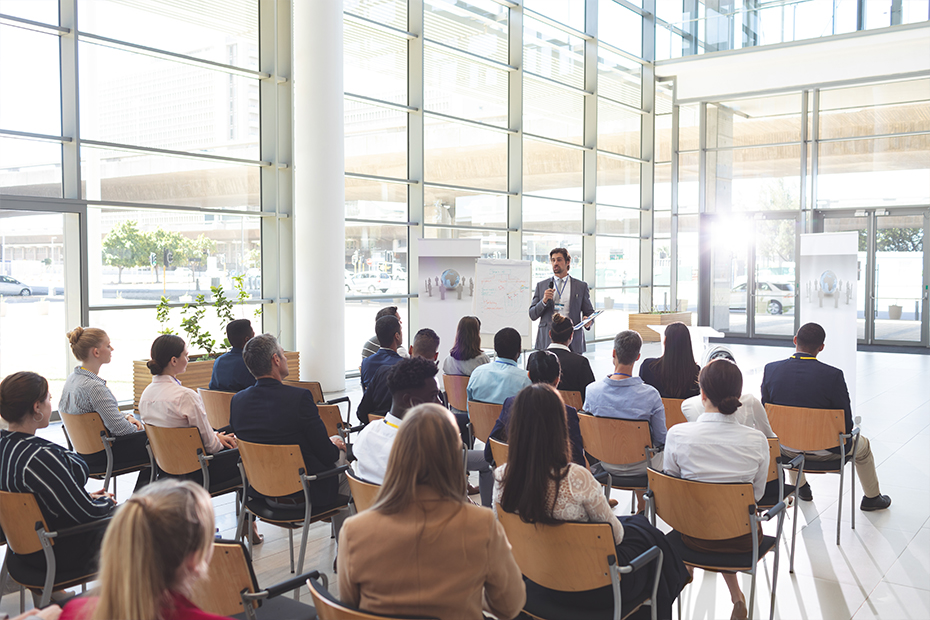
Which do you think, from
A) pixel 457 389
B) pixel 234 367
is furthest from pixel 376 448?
pixel 457 389

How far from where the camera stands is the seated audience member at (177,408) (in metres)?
3.89

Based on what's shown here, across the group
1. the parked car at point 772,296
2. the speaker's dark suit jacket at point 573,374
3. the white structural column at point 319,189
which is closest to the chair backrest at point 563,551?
the speaker's dark suit jacket at point 573,374

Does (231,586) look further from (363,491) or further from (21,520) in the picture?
(21,520)

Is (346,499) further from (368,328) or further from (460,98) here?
(460,98)

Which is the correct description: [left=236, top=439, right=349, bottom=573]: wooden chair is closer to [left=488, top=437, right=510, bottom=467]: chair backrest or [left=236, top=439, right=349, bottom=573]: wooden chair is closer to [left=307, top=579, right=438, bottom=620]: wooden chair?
[left=488, top=437, right=510, bottom=467]: chair backrest

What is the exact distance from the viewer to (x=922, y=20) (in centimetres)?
1300

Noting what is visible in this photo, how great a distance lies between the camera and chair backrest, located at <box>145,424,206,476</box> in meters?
3.78

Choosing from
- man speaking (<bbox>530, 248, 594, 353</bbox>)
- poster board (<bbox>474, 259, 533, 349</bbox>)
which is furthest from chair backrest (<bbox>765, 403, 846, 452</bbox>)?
poster board (<bbox>474, 259, 533, 349</bbox>)

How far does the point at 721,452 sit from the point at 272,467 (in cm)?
206

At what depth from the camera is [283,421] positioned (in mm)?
3486

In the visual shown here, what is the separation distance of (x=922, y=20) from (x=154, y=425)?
48.4 feet

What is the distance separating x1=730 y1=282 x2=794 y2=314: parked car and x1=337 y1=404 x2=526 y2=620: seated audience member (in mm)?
15176

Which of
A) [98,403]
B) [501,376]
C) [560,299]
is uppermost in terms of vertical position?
[560,299]

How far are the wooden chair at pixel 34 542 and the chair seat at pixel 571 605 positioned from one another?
1647 mm
